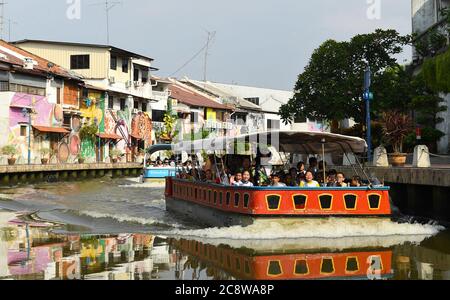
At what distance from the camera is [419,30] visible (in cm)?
4350

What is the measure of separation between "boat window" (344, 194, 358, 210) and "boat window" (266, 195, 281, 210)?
59.0 inches

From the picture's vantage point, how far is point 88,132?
4769 centimetres

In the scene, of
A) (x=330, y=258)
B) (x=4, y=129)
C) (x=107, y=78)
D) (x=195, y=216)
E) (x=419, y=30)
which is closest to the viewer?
(x=330, y=258)

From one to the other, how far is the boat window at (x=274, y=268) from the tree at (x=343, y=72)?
22.8 meters

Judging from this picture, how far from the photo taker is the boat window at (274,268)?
1019cm

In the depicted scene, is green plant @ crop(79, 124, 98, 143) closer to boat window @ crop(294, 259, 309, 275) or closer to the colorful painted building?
the colorful painted building

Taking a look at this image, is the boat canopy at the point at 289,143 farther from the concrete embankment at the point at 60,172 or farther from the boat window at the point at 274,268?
the concrete embankment at the point at 60,172

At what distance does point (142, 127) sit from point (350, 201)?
43164 mm

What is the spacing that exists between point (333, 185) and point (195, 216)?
5.10 meters

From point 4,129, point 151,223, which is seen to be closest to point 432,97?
point 151,223

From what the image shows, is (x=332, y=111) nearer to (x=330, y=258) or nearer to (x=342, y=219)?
(x=342, y=219)

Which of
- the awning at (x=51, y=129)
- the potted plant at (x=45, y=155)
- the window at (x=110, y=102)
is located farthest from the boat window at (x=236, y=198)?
the window at (x=110, y=102)

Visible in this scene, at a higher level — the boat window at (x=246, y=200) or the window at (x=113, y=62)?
the window at (x=113, y=62)
